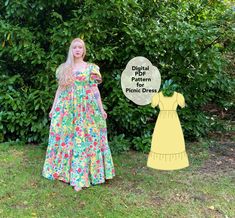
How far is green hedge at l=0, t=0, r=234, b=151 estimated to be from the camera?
18.5ft

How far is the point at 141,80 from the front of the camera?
4770mm

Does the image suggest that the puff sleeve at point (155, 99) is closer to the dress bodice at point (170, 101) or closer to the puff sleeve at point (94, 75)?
the dress bodice at point (170, 101)

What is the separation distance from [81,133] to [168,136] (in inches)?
41.7

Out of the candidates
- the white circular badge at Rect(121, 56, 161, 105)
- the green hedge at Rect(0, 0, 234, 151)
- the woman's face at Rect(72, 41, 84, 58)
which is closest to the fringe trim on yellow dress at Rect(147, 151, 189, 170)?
the white circular badge at Rect(121, 56, 161, 105)

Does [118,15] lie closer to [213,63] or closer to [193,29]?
[193,29]

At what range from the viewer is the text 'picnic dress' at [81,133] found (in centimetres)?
423

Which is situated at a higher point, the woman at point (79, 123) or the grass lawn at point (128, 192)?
the woman at point (79, 123)

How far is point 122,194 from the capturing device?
418 centimetres

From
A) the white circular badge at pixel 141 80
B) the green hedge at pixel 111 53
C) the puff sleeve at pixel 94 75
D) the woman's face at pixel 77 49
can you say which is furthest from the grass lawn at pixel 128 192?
the woman's face at pixel 77 49

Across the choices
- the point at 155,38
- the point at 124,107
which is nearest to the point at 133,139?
the point at 124,107

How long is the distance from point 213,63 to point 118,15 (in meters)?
1.60

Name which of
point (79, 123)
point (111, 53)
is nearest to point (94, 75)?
point (79, 123)

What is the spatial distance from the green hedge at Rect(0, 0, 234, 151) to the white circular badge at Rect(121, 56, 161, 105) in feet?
3.09

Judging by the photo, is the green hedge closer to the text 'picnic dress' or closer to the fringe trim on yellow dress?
the fringe trim on yellow dress
